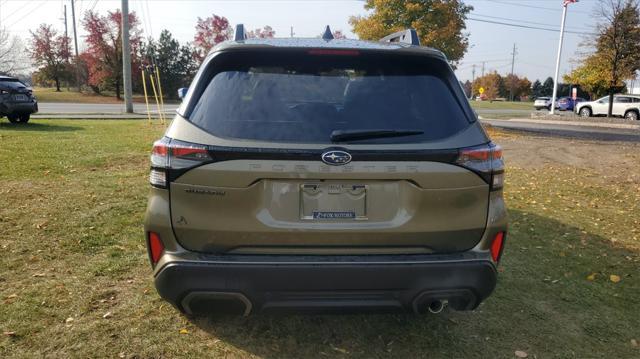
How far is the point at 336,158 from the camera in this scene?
2.40 m

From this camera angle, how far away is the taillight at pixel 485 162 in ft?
8.34

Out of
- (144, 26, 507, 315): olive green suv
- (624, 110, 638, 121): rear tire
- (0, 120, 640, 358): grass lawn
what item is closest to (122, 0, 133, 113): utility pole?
(0, 120, 640, 358): grass lawn

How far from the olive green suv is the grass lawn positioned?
2.00 feet

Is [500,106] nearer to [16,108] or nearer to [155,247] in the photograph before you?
[16,108]

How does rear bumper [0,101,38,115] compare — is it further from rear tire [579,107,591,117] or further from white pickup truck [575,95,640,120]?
rear tire [579,107,591,117]

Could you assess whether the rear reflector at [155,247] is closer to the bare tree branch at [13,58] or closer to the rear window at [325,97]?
the rear window at [325,97]

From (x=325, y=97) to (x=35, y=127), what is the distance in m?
Answer: 14.7

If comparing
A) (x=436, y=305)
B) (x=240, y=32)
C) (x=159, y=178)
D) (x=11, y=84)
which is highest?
(x=240, y=32)

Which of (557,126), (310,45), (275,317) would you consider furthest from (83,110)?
A: (310,45)

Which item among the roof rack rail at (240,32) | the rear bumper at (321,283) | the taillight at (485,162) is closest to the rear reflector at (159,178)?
the rear bumper at (321,283)

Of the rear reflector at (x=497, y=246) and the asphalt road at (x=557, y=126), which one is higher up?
the rear reflector at (x=497, y=246)

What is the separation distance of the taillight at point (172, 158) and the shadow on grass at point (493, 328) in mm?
1211

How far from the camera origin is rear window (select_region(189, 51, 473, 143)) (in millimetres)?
2492

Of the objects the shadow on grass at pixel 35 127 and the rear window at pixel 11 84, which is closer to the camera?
the shadow on grass at pixel 35 127
